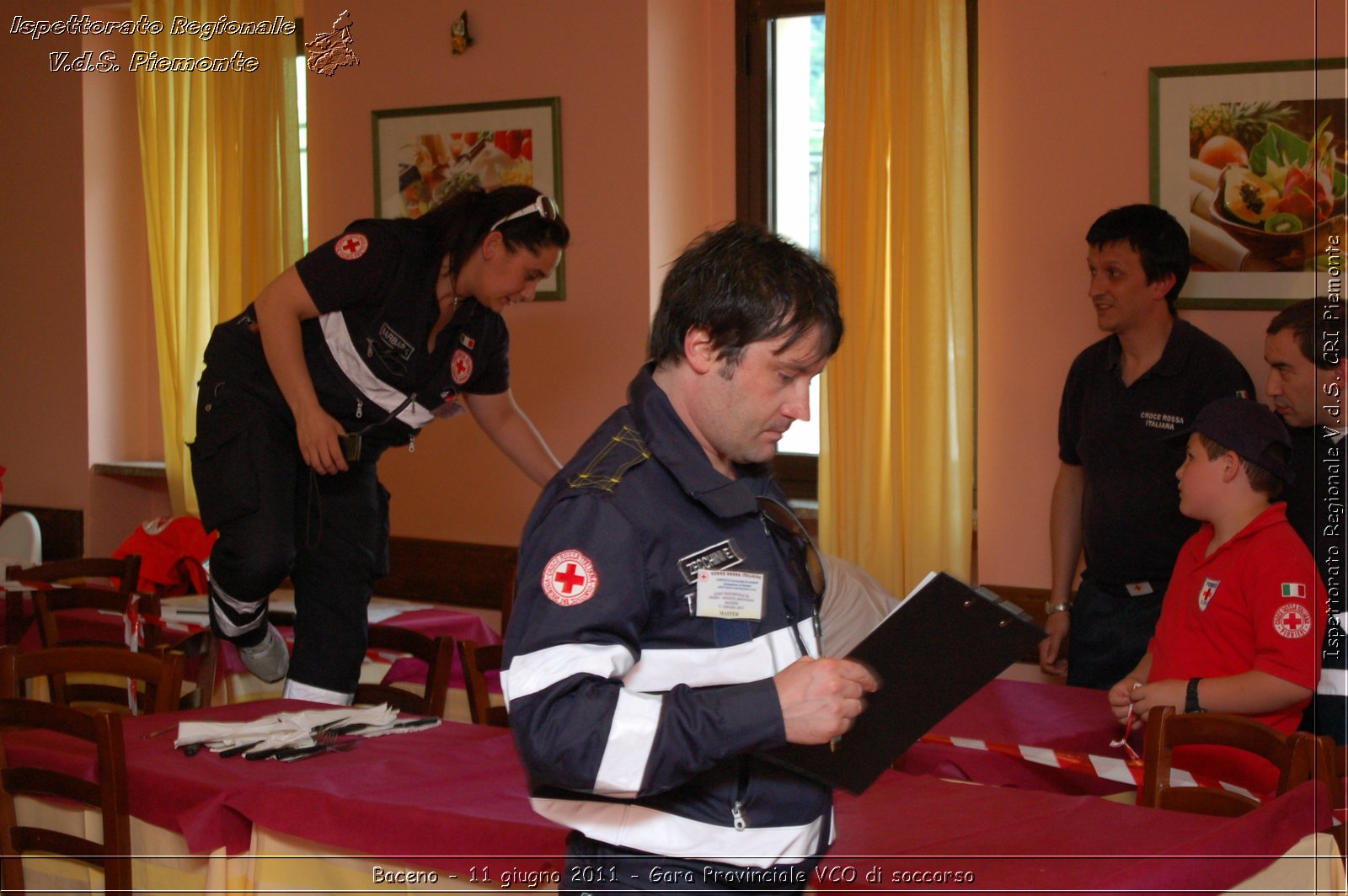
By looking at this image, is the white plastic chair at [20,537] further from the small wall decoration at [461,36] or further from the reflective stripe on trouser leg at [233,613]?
the small wall decoration at [461,36]

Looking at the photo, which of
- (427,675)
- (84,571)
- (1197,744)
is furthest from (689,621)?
(84,571)

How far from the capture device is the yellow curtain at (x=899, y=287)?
379 cm

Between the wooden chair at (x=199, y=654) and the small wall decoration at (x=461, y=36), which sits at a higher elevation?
the small wall decoration at (x=461, y=36)

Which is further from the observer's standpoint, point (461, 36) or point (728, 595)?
point (461, 36)

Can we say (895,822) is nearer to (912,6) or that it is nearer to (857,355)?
(857,355)

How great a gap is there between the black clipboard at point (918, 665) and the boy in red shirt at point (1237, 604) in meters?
1.10

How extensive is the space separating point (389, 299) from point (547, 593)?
5.69ft

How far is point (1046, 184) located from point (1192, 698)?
187cm

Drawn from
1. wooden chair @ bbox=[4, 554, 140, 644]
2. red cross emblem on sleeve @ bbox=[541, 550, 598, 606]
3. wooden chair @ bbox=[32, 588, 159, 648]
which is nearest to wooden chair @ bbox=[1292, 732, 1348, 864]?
red cross emblem on sleeve @ bbox=[541, 550, 598, 606]

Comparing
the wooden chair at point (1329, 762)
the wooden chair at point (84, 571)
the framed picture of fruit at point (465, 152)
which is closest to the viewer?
the wooden chair at point (1329, 762)

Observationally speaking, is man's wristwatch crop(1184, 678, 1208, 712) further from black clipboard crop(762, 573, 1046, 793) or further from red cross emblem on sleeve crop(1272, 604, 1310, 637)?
black clipboard crop(762, 573, 1046, 793)

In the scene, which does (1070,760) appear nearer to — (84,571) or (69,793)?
(69,793)

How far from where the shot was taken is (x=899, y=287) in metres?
3.87

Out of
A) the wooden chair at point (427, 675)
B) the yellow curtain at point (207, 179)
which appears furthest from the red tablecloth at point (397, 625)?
the yellow curtain at point (207, 179)
